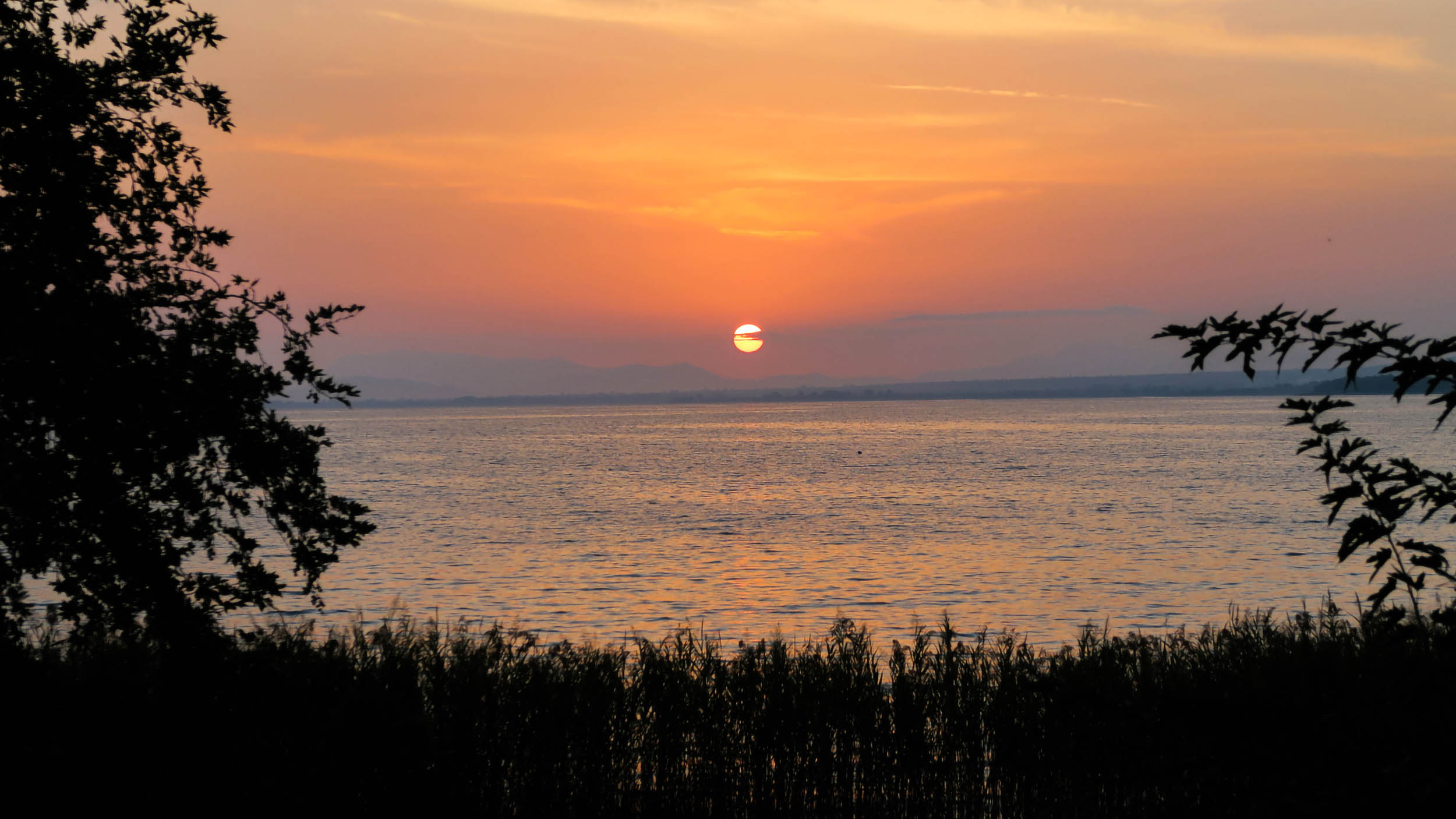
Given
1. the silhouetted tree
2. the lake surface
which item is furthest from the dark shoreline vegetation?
the lake surface

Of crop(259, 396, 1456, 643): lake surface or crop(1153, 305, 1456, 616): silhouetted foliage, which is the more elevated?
crop(1153, 305, 1456, 616): silhouetted foliage

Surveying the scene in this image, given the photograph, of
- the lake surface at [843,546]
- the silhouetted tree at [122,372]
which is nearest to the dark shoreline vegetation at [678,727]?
the silhouetted tree at [122,372]

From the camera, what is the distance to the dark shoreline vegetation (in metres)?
10.1

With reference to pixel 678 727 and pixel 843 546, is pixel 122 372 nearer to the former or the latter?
pixel 678 727

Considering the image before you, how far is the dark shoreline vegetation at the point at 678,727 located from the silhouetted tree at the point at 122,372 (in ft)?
3.17

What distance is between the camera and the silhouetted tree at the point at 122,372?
32.3 feet

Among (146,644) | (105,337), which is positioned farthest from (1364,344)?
(146,644)

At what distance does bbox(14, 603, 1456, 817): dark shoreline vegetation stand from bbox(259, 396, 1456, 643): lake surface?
20.6 feet

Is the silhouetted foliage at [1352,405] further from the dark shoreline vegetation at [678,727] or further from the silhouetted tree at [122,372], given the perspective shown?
the silhouetted tree at [122,372]

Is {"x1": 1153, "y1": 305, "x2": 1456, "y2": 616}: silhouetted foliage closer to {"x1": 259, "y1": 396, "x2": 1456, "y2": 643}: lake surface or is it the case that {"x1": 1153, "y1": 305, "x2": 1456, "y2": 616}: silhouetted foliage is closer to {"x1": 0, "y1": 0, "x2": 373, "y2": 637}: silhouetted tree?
{"x1": 0, "y1": 0, "x2": 373, "y2": 637}: silhouetted tree

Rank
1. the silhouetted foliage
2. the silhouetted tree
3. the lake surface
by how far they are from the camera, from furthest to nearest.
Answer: the lake surface → the silhouetted tree → the silhouetted foliage

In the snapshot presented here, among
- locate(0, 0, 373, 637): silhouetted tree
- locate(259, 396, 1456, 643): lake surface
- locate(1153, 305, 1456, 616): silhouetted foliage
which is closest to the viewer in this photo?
locate(1153, 305, 1456, 616): silhouetted foliage

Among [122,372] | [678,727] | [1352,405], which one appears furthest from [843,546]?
[1352,405]

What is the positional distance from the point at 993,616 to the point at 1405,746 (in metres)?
26.8
